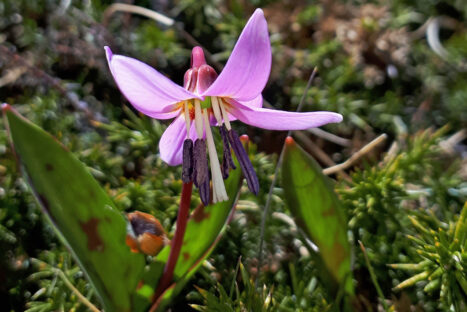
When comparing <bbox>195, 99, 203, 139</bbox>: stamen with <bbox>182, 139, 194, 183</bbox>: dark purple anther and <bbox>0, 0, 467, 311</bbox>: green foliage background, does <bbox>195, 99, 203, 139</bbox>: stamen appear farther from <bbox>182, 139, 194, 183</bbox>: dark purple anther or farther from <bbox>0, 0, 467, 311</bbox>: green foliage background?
<bbox>0, 0, 467, 311</bbox>: green foliage background

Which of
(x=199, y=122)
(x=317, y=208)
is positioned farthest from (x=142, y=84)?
(x=317, y=208)

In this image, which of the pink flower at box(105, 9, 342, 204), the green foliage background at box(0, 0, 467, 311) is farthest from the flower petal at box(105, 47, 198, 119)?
the green foliage background at box(0, 0, 467, 311)

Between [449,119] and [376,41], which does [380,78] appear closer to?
[376,41]

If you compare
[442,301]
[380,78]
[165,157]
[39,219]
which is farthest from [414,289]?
[380,78]

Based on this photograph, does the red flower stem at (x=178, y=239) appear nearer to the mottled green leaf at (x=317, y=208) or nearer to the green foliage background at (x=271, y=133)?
the green foliage background at (x=271, y=133)

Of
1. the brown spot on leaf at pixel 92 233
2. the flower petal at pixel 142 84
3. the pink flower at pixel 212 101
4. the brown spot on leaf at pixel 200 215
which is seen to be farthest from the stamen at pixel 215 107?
the brown spot on leaf at pixel 92 233

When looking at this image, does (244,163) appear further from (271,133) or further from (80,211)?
(271,133)
